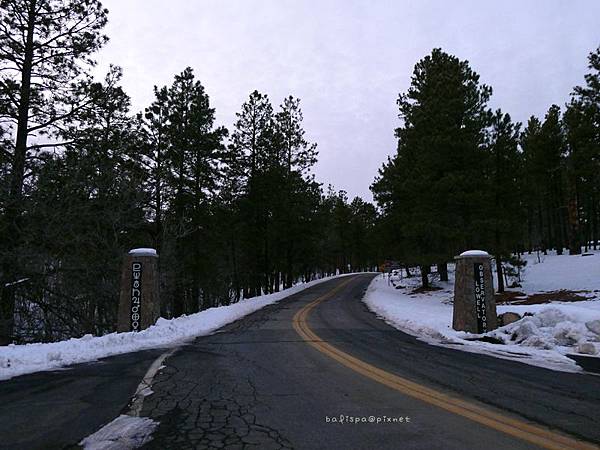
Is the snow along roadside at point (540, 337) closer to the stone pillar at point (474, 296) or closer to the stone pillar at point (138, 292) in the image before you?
the stone pillar at point (474, 296)

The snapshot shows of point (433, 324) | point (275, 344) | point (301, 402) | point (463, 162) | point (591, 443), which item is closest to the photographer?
point (591, 443)

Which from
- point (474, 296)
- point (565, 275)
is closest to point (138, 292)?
point (474, 296)

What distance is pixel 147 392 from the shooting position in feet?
18.4

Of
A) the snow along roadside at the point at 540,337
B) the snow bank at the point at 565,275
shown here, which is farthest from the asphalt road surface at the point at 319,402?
the snow bank at the point at 565,275

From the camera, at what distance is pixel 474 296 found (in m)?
11.9

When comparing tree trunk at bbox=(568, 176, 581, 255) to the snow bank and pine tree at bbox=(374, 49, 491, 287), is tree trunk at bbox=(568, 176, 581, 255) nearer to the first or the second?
the snow bank

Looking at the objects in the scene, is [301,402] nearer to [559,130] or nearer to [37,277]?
[37,277]

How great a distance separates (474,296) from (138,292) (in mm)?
9123

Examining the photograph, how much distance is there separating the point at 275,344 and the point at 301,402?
523 centimetres

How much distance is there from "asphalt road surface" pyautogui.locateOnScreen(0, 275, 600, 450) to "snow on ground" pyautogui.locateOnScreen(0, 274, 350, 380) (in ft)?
2.00

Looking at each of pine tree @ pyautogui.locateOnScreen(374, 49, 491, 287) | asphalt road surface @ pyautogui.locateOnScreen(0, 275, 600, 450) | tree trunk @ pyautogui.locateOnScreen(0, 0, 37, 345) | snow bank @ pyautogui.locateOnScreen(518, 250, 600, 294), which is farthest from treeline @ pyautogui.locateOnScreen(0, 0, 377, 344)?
snow bank @ pyautogui.locateOnScreen(518, 250, 600, 294)

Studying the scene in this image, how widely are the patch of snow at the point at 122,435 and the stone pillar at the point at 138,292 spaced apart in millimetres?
8158

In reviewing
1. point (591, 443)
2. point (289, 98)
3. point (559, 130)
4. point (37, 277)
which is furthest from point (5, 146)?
point (559, 130)

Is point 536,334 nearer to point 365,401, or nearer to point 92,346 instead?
point 365,401
